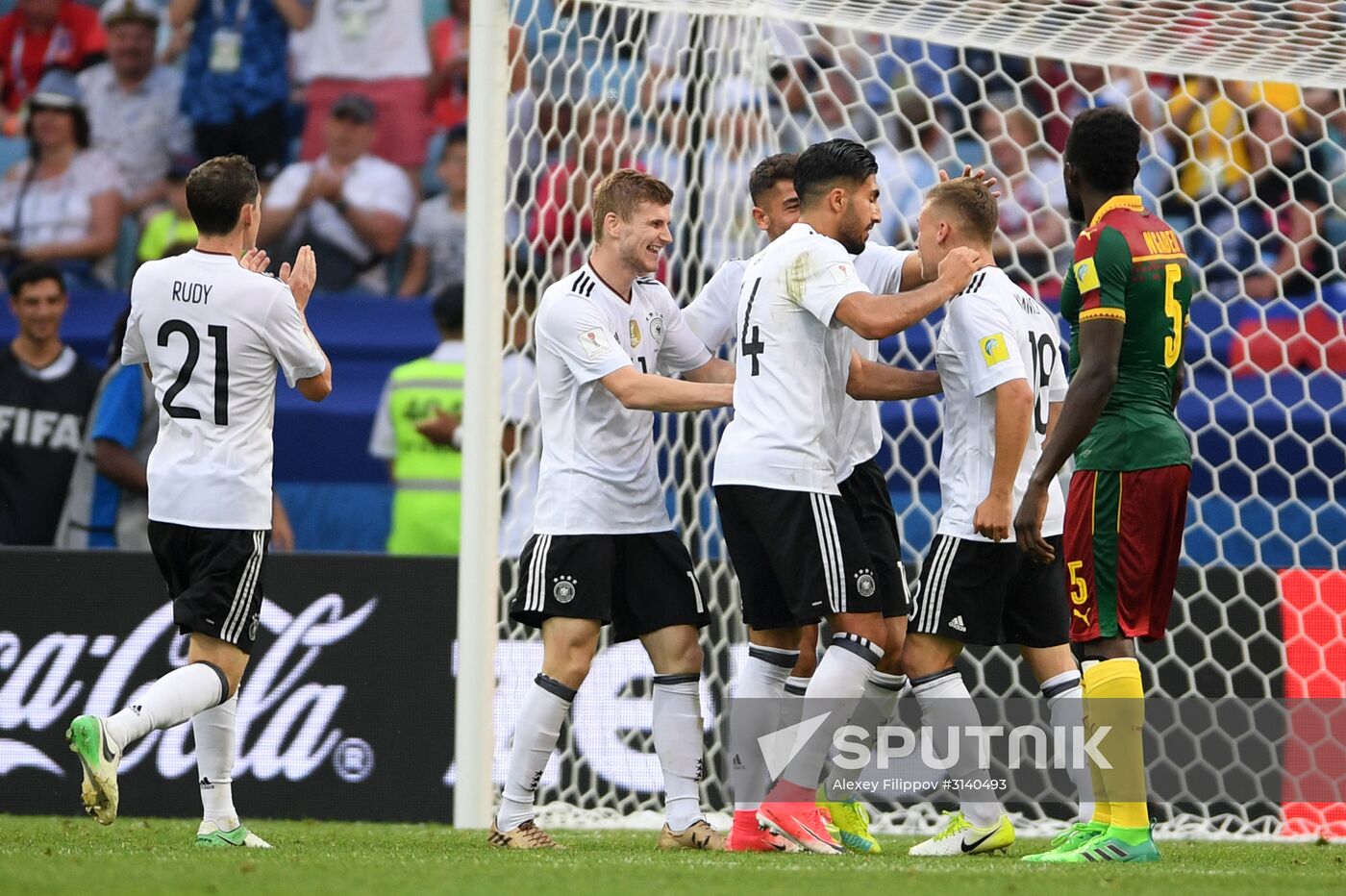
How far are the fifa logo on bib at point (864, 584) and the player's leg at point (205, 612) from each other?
1.65 metres

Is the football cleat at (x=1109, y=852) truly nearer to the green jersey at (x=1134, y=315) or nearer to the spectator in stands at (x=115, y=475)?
the green jersey at (x=1134, y=315)

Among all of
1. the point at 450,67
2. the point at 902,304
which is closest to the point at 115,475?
the point at 450,67

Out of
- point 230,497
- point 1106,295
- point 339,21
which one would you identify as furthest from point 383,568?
point 339,21

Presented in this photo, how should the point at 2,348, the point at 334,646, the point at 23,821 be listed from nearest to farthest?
the point at 23,821 < the point at 334,646 < the point at 2,348

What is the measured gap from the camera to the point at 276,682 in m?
6.63

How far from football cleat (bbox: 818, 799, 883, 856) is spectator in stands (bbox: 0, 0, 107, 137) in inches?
345

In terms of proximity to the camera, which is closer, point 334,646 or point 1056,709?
point 1056,709

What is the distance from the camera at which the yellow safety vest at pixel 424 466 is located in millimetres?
8914

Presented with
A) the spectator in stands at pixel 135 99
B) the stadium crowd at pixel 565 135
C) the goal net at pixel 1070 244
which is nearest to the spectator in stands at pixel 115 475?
the stadium crowd at pixel 565 135

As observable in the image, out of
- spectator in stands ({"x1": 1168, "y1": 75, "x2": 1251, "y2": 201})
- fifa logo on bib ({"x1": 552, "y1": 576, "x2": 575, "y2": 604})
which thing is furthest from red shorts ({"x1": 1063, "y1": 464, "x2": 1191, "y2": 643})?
spectator in stands ({"x1": 1168, "y1": 75, "x2": 1251, "y2": 201})

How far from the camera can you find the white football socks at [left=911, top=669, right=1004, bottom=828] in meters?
4.77

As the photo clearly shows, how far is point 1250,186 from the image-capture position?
25.1 ft

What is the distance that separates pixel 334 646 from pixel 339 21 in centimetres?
638

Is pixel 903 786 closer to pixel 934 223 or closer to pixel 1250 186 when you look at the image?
pixel 934 223
